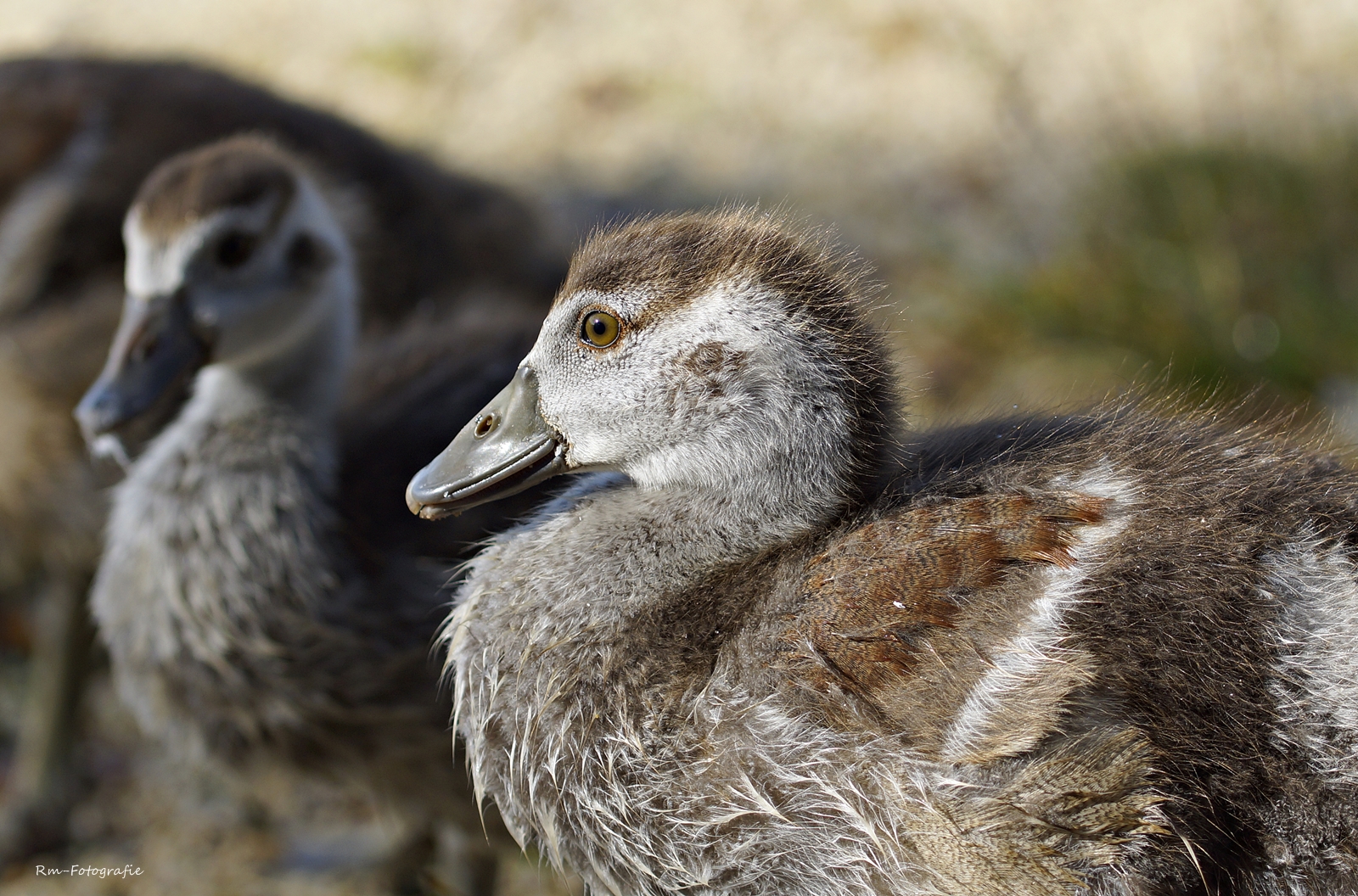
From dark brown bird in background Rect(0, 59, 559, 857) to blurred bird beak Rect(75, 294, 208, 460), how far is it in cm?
41

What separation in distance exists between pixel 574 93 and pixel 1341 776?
5.52 metres

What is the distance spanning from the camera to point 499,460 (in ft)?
6.86

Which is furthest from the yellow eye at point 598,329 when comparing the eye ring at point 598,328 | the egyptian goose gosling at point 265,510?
the egyptian goose gosling at point 265,510

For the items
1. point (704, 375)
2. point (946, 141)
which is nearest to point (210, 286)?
point (704, 375)

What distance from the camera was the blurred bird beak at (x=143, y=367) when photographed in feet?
9.34

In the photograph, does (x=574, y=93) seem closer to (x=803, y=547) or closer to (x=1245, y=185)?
(x=1245, y=185)

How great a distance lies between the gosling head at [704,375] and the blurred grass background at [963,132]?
1.62 metres

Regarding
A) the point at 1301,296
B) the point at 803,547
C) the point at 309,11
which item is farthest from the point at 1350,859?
the point at 309,11

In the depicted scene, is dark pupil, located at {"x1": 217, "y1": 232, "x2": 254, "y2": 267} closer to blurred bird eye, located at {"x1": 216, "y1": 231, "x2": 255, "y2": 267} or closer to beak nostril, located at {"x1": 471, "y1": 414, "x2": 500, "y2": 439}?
blurred bird eye, located at {"x1": 216, "y1": 231, "x2": 255, "y2": 267}

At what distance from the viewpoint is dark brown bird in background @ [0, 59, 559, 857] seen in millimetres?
3447

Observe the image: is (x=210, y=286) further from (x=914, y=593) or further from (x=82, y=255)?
(x=914, y=593)

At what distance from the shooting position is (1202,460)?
75.7 inches

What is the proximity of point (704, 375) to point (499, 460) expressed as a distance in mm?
396

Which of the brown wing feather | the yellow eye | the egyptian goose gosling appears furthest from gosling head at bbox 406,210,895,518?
the egyptian goose gosling
